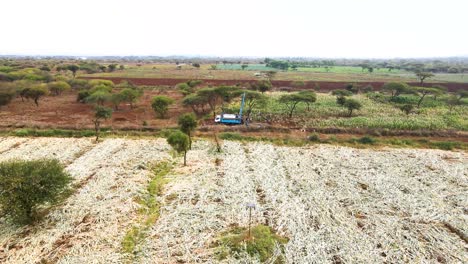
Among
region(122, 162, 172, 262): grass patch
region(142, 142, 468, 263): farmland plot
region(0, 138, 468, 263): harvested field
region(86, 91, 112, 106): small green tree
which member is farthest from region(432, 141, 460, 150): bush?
region(86, 91, 112, 106): small green tree

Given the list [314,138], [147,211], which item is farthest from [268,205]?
[314,138]

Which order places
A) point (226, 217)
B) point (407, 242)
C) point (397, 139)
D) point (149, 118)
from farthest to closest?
point (149, 118), point (397, 139), point (226, 217), point (407, 242)

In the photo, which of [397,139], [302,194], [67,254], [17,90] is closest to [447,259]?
[302,194]

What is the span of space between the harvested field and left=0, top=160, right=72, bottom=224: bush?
2.67ft

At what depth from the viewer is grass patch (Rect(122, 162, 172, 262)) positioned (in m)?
11.0

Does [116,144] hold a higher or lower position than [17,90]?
lower

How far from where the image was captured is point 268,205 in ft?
46.3

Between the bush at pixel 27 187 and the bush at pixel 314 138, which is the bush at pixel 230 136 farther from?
the bush at pixel 27 187

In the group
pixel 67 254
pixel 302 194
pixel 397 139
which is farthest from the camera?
pixel 397 139

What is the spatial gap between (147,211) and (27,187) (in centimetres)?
516

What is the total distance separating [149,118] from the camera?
3294 centimetres

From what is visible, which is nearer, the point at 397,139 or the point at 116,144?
the point at 116,144

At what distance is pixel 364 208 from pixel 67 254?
13.8m

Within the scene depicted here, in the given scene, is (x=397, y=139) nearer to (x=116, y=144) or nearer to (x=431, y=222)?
(x=431, y=222)
